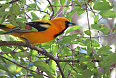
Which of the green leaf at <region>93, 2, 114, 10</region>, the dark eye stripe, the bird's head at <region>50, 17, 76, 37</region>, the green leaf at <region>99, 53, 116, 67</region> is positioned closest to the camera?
the green leaf at <region>99, 53, 116, 67</region>

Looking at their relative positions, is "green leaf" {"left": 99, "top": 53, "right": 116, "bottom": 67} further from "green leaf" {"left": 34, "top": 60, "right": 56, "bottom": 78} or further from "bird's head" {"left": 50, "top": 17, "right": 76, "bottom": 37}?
"bird's head" {"left": 50, "top": 17, "right": 76, "bottom": 37}

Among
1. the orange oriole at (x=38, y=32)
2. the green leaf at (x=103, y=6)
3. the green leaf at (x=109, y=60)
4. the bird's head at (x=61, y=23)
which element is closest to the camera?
the green leaf at (x=109, y=60)

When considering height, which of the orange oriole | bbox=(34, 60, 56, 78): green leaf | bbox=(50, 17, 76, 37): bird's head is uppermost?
bbox=(50, 17, 76, 37): bird's head

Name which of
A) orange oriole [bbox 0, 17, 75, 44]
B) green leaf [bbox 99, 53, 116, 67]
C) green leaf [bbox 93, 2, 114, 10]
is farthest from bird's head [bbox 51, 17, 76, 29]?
green leaf [bbox 99, 53, 116, 67]

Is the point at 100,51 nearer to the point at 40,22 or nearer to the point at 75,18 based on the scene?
the point at 40,22

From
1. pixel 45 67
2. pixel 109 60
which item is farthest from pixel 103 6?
pixel 45 67

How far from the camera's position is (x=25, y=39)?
2.65 m

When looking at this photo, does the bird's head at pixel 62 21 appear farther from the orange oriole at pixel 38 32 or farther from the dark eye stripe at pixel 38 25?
the dark eye stripe at pixel 38 25

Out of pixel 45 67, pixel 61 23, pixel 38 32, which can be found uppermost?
pixel 61 23

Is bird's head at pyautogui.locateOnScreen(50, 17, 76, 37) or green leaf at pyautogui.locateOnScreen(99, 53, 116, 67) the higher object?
bird's head at pyautogui.locateOnScreen(50, 17, 76, 37)

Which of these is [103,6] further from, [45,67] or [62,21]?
[62,21]

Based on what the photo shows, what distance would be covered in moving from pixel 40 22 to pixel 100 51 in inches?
55.8

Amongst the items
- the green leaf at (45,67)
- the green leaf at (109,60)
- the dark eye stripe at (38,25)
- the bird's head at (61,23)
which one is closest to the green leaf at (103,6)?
the green leaf at (109,60)

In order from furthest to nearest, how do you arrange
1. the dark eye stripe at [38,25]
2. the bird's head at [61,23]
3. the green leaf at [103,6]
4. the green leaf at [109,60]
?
the bird's head at [61,23]
the dark eye stripe at [38,25]
the green leaf at [103,6]
the green leaf at [109,60]
